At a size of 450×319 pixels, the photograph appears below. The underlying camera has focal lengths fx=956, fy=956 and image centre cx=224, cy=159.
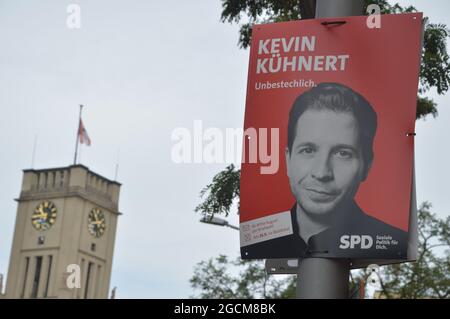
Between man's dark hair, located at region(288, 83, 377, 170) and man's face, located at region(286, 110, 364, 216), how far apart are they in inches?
1.1

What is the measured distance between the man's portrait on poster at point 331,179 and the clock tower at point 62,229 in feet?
379

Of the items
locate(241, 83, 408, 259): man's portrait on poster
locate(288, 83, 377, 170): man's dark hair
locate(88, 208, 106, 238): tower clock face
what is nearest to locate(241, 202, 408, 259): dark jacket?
locate(241, 83, 408, 259): man's portrait on poster

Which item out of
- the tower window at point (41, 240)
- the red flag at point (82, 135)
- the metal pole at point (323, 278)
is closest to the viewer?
the metal pole at point (323, 278)

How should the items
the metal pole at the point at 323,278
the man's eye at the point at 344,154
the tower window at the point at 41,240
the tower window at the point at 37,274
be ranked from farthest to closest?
the tower window at the point at 41,240 → the tower window at the point at 37,274 → the man's eye at the point at 344,154 → the metal pole at the point at 323,278

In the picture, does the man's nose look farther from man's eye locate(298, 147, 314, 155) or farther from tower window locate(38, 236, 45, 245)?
tower window locate(38, 236, 45, 245)

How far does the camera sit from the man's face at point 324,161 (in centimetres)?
543

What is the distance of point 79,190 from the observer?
122 meters

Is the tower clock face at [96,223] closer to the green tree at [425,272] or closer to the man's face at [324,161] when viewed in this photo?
the green tree at [425,272]

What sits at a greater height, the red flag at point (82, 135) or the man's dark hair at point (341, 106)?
the red flag at point (82, 135)

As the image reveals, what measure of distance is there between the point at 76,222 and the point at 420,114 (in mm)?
112633

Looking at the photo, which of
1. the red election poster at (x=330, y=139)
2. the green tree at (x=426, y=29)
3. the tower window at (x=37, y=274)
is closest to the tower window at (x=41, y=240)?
the tower window at (x=37, y=274)
